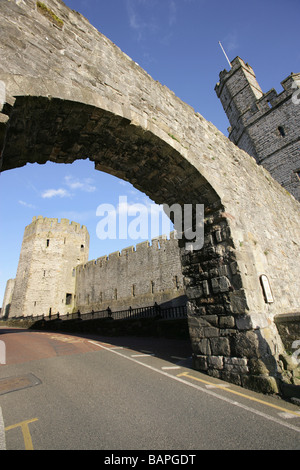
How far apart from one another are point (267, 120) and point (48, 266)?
28.3m

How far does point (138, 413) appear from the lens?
9.45 ft

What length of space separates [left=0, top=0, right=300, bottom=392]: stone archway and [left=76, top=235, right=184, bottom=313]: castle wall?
12.9 m

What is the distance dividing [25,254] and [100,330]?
20762 mm

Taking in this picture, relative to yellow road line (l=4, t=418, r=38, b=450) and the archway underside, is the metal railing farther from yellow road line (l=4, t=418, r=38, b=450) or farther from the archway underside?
yellow road line (l=4, t=418, r=38, b=450)

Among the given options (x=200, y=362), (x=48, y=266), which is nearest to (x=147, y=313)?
(x=200, y=362)

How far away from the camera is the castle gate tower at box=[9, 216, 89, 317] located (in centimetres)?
2694

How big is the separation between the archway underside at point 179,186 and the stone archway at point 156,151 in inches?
0.8

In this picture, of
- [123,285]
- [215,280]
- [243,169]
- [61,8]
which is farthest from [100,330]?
[61,8]

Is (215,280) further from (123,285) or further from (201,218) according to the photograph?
(123,285)

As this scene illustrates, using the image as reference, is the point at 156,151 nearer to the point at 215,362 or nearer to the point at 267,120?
the point at 215,362

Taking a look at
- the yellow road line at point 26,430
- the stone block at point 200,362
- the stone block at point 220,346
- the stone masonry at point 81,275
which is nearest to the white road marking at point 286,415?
the stone block at point 220,346

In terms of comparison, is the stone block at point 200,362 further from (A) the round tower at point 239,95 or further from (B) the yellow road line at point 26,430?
(A) the round tower at point 239,95

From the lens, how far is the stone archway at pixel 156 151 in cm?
312
